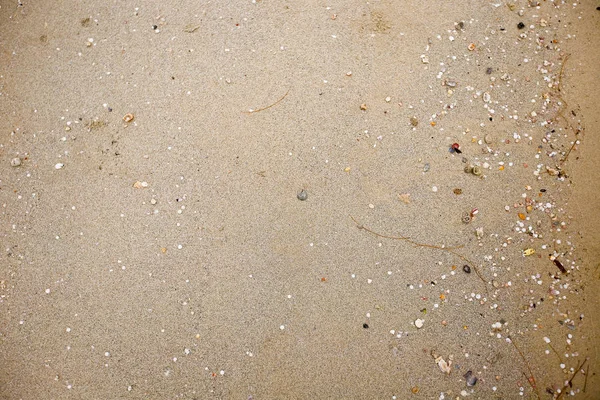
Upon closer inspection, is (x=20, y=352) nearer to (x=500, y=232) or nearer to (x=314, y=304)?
(x=314, y=304)

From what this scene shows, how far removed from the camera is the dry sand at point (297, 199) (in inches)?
106

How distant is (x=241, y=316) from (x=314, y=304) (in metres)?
0.49

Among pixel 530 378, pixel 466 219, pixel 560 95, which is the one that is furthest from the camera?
pixel 560 95

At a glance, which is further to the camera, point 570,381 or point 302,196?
point 302,196

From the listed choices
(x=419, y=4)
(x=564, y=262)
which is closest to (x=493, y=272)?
(x=564, y=262)

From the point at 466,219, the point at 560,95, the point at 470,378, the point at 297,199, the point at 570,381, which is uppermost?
the point at 560,95

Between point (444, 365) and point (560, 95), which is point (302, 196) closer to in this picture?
point (444, 365)

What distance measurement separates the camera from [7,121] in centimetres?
300

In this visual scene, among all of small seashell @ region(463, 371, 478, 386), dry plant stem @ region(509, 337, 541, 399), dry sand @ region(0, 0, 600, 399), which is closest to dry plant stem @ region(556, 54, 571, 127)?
dry sand @ region(0, 0, 600, 399)

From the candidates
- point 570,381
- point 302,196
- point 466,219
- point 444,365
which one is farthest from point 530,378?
point 302,196

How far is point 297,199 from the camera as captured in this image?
286 cm

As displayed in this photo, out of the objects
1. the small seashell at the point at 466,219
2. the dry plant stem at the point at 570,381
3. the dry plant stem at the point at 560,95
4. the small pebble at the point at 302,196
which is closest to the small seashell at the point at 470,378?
the dry plant stem at the point at 570,381

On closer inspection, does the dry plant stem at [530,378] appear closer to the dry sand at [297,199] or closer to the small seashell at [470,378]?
the dry sand at [297,199]

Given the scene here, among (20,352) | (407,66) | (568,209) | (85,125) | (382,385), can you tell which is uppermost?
(407,66)
